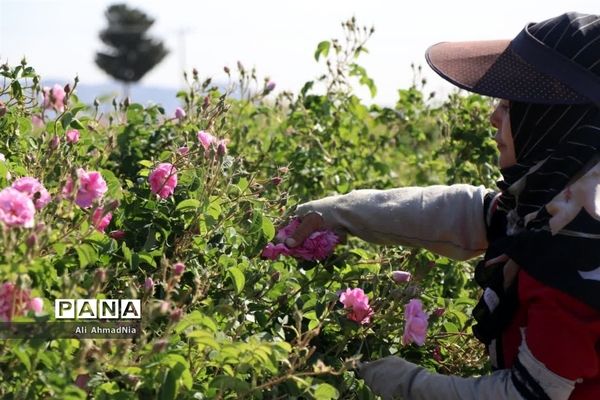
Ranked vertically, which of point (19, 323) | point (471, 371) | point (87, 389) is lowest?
point (471, 371)

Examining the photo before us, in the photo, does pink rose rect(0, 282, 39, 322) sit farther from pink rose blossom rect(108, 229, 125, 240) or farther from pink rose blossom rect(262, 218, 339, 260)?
pink rose blossom rect(262, 218, 339, 260)

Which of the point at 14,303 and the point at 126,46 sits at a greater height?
the point at 126,46

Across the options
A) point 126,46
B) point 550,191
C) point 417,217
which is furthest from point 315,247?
point 126,46

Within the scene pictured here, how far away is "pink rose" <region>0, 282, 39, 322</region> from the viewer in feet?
5.01

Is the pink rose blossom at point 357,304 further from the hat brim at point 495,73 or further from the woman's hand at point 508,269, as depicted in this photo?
the hat brim at point 495,73

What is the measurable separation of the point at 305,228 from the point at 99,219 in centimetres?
68

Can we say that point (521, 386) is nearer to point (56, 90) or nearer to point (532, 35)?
point (532, 35)

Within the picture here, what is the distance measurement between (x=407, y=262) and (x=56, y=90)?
0.96m

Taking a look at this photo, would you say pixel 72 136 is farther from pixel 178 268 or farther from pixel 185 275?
pixel 178 268

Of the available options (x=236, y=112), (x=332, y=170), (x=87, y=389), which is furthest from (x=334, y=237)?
(x=236, y=112)

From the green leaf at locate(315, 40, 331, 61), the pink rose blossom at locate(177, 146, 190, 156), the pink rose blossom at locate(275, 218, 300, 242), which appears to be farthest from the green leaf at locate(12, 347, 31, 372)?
the green leaf at locate(315, 40, 331, 61)

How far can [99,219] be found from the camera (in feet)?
5.86

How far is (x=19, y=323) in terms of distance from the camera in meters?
1.52

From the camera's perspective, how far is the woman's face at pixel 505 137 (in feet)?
6.85
